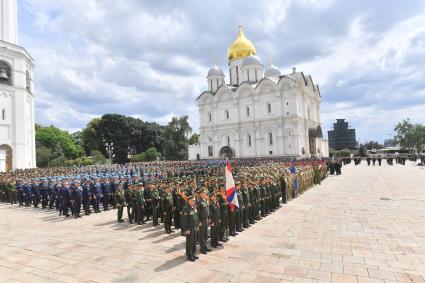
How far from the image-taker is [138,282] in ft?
17.8

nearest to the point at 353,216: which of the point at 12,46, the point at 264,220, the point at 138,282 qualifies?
the point at 264,220

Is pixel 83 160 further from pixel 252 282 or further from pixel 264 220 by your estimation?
pixel 252 282

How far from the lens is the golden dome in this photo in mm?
53031

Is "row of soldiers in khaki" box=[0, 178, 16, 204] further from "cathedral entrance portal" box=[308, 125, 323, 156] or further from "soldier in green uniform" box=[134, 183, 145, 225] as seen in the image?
"cathedral entrance portal" box=[308, 125, 323, 156]

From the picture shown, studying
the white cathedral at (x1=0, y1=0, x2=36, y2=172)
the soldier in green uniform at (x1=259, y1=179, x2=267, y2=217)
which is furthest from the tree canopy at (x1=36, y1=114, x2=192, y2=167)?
the soldier in green uniform at (x1=259, y1=179, x2=267, y2=217)

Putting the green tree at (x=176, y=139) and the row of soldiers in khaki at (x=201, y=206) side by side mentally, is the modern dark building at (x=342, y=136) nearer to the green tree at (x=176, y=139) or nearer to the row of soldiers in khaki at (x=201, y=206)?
the green tree at (x=176, y=139)

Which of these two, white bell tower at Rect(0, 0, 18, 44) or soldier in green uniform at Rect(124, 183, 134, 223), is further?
white bell tower at Rect(0, 0, 18, 44)

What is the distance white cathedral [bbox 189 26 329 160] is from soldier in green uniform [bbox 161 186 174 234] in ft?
112

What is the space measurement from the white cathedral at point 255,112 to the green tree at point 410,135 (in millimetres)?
17256

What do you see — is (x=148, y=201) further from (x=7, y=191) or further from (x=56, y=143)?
(x=56, y=143)

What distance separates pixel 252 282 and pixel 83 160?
138 feet

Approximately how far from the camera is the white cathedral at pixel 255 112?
4334cm

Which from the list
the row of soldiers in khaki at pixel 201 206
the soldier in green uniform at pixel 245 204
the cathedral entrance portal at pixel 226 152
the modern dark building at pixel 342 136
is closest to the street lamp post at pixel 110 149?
the cathedral entrance portal at pixel 226 152

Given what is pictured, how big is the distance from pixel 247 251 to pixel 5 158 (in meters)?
27.7
